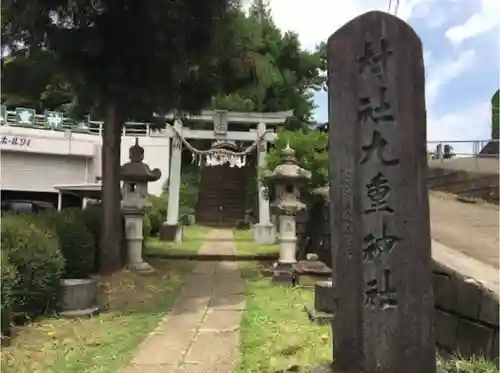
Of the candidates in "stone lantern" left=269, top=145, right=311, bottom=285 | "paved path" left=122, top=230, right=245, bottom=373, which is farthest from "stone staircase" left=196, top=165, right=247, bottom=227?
"paved path" left=122, top=230, right=245, bottom=373

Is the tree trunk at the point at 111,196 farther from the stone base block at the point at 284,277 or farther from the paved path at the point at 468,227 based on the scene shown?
the paved path at the point at 468,227

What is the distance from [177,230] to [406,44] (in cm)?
1387

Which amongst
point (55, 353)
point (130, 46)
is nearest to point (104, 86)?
point (130, 46)

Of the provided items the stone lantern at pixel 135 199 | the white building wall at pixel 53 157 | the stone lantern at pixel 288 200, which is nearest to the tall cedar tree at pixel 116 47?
the stone lantern at pixel 135 199

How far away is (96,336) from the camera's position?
5.55 metres

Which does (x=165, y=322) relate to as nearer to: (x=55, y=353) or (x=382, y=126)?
(x=55, y=353)

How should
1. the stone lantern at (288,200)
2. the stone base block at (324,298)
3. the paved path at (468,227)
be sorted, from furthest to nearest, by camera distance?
1. the stone lantern at (288,200)
2. the stone base block at (324,298)
3. the paved path at (468,227)

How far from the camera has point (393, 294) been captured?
129 inches

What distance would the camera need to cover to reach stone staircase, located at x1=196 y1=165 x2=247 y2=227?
82.7ft

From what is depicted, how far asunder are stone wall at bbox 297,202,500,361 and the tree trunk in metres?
6.15

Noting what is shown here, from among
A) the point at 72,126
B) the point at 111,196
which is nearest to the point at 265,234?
the point at 111,196

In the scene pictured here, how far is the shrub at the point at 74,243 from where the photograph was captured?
8.09 metres

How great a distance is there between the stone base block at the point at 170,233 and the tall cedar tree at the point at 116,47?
22.3 ft

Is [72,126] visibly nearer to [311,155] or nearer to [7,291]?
[311,155]
